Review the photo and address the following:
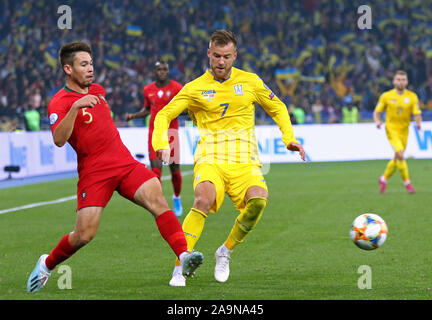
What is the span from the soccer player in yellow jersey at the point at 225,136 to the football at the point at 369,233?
920mm

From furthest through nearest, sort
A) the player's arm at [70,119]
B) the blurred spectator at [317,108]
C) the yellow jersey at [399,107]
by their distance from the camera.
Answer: the blurred spectator at [317,108] < the yellow jersey at [399,107] < the player's arm at [70,119]

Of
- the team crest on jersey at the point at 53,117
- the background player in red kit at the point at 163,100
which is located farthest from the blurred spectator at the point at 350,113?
the team crest on jersey at the point at 53,117

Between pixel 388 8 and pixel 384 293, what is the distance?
1129 inches

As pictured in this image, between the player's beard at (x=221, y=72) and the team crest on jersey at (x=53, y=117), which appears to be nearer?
the team crest on jersey at (x=53, y=117)

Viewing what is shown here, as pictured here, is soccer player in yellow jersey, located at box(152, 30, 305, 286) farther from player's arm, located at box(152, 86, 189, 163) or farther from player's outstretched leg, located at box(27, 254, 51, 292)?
player's outstretched leg, located at box(27, 254, 51, 292)

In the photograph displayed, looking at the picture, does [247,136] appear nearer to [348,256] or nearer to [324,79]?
[348,256]

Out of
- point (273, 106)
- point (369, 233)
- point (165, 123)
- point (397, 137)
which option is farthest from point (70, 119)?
point (397, 137)

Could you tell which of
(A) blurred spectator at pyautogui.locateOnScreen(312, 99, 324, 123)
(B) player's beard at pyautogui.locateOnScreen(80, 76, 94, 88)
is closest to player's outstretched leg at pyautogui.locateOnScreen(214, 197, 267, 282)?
(B) player's beard at pyautogui.locateOnScreen(80, 76, 94, 88)

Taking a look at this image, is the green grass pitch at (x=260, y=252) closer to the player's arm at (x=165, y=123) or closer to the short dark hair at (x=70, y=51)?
the player's arm at (x=165, y=123)

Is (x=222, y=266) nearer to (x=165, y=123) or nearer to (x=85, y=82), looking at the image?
(x=165, y=123)

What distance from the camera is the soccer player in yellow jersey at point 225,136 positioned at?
6.84 m

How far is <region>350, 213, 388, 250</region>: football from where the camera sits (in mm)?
7109

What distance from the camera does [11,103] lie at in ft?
89.7
